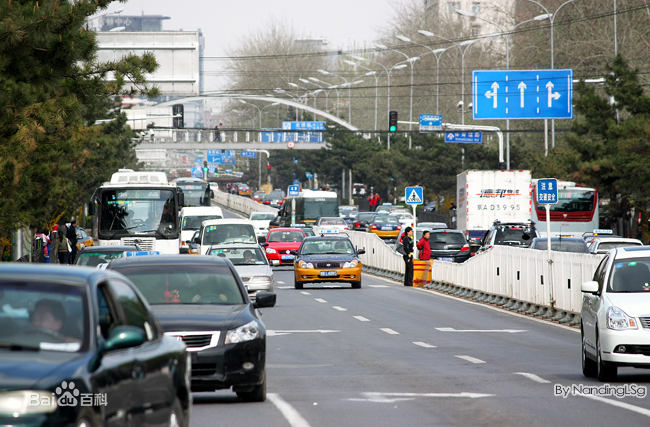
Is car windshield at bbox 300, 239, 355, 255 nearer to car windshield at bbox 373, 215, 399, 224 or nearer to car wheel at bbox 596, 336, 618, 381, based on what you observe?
car wheel at bbox 596, 336, 618, 381

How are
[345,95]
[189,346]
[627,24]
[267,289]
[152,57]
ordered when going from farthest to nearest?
1. [345,95]
2. [627,24]
3. [267,289]
4. [152,57]
5. [189,346]

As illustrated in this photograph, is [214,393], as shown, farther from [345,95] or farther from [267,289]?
[345,95]

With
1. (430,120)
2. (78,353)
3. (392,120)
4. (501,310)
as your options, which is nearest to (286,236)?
(392,120)

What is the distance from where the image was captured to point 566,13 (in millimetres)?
75562

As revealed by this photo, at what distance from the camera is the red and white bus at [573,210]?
164ft

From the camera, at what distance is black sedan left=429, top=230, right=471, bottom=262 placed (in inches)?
1511

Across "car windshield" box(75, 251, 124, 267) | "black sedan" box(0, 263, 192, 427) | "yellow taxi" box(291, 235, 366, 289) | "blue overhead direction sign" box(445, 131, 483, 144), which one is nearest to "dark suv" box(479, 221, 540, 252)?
"yellow taxi" box(291, 235, 366, 289)

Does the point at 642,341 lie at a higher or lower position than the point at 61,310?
lower

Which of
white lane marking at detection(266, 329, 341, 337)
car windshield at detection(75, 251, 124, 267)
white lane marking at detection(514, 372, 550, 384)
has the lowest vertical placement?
white lane marking at detection(266, 329, 341, 337)

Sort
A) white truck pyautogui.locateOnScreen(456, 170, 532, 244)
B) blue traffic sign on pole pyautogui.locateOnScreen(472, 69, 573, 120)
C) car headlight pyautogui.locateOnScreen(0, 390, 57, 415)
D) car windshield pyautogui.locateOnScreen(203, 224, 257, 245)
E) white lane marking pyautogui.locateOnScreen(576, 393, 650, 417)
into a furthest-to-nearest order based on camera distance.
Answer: white truck pyautogui.locateOnScreen(456, 170, 532, 244)
blue traffic sign on pole pyautogui.locateOnScreen(472, 69, 573, 120)
car windshield pyautogui.locateOnScreen(203, 224, 257, 245)
white lane marking pyautogui.locateOnScreen(576, 393, 650, 417)
car headlight pyautogui.locateOnScreen(0, 390, 57, 415)

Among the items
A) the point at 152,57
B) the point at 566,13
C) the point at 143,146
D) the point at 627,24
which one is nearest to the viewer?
the point at 152,57

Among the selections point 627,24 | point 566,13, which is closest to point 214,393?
point 627,24

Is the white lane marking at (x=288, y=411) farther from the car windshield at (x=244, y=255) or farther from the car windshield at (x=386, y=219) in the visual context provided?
the car windshield at (x=386, y=219)

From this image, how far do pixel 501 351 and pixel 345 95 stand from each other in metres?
124
